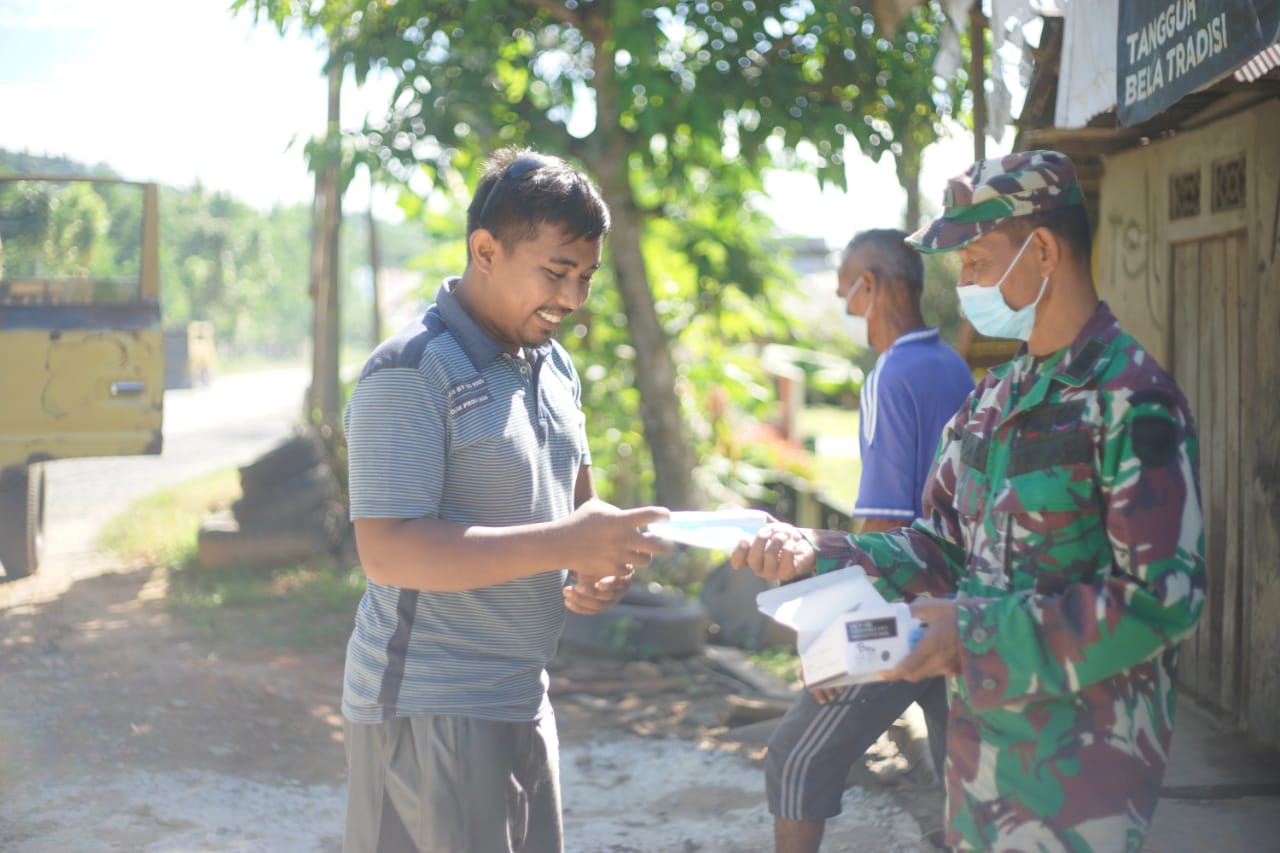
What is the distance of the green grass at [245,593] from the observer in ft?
26.2

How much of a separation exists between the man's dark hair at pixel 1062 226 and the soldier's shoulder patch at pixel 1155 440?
1.29 feet

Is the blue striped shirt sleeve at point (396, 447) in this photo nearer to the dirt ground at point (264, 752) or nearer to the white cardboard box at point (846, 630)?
the white cardboard box at point (846, 630)

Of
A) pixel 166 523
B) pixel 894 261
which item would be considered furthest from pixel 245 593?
pixel 894 261

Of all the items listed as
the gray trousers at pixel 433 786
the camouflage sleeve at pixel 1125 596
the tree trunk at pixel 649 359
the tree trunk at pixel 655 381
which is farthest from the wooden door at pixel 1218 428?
the tree trunk at pixel 655 381

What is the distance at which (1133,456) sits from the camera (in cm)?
212

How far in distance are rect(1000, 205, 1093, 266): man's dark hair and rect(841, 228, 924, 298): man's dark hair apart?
180cm

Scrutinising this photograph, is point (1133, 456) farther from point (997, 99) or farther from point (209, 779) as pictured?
point (209, 779)

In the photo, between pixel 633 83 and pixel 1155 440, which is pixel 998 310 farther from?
pixel 633 83

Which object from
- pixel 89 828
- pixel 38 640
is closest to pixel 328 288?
pixel 38 640

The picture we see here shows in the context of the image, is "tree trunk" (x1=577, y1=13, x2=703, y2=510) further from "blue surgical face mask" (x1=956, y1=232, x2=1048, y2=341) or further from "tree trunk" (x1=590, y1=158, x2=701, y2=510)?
"blue surgical face mask" (x1=956, y1=232, x2=1048, y2=341)

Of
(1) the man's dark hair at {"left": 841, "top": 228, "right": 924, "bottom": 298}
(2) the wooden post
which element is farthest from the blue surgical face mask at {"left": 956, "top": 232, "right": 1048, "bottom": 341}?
(2) the wooden post

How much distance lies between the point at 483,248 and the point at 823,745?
1.77 meters

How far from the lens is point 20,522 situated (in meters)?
9.34

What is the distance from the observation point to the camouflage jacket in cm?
211
